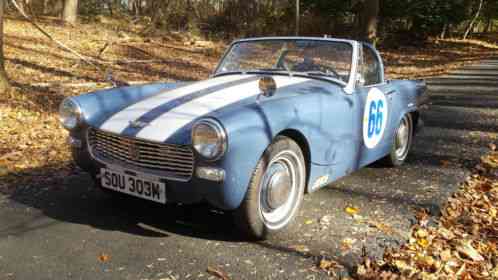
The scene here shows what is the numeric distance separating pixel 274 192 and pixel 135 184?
3.12 feet

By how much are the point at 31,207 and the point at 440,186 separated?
3.67m

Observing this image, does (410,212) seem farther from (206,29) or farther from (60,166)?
(206,29)

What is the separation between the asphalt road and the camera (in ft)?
9.66

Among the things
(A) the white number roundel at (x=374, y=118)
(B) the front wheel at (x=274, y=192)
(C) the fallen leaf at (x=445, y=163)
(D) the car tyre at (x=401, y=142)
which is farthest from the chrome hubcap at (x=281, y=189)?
(C) the fallen leaf at (x=445, y=163)

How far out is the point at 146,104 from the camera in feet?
12.3

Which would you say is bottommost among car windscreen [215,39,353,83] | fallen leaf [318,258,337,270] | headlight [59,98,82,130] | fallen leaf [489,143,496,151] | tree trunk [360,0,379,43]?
fallen leaf [318,258,337,270]

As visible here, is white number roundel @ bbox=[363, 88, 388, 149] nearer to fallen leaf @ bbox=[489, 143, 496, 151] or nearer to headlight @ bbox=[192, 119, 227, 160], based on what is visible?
headlight @ bbox=[192, 119, 227, 160]

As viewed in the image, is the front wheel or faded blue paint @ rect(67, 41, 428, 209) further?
the front wheel

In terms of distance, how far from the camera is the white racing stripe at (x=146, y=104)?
3.43 metres

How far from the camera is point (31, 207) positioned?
393 centimetres

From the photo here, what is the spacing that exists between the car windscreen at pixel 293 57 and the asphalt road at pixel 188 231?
1.13 m

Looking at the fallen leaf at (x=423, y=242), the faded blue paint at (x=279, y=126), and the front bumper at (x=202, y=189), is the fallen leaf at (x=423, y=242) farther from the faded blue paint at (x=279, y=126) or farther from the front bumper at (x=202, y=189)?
the front bumper at (x=202, y=189)

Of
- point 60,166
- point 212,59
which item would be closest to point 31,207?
point 60,166

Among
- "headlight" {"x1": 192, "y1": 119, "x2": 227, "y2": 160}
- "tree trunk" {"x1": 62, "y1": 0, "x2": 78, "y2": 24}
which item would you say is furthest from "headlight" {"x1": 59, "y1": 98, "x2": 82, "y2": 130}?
"tree trunk" {"x1": 62, "y1": 0, "x2": 78, "y2": 24}
